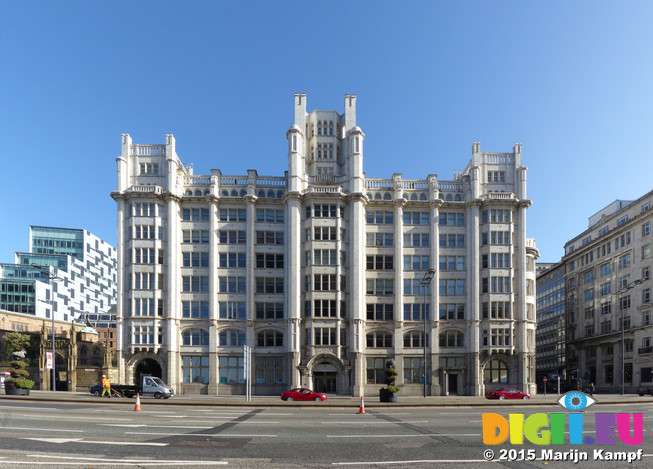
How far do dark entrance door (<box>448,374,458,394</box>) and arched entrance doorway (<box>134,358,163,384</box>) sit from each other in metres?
34.4

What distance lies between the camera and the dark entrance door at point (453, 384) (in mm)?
58812

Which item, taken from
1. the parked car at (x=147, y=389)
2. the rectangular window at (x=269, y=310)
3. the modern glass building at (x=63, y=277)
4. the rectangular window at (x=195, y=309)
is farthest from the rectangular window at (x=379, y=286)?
the modern glass building at (x=63, y=277)

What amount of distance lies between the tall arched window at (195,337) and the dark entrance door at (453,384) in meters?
29.5

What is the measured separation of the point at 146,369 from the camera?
58.3 metres

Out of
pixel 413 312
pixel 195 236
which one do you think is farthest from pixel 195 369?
pixel 413 312

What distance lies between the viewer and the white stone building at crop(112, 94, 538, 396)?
57.2 m

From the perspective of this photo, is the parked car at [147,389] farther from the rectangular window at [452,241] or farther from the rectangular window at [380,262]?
the rectangular window at [452,241]

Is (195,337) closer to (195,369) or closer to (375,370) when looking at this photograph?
(195,369)

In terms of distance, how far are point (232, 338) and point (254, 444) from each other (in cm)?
4436

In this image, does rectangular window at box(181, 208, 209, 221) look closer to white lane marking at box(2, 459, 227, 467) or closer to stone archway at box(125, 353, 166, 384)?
stone archway at box(125, 353, 166, 384)

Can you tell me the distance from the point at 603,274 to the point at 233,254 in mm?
62145

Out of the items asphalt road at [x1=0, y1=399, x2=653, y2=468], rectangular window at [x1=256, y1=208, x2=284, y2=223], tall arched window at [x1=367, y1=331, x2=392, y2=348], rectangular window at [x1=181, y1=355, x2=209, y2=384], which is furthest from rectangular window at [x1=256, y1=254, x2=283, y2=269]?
asphalt road at [x1=0, y1=399, x2=653, y2=468]

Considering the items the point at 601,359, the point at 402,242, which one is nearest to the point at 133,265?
the point at 402,242

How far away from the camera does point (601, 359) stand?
79750mm
